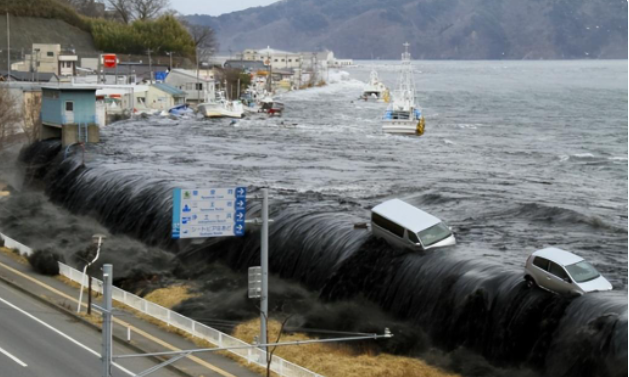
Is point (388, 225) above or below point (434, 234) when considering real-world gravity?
above

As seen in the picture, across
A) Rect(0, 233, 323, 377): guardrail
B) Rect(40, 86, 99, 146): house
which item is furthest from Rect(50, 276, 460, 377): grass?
Rect(40, 86, 99, 146): house

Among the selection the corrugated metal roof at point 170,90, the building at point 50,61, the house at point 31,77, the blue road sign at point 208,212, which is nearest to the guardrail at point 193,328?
the blue road sign at point 208,212

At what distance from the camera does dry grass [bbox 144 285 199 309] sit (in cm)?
3291

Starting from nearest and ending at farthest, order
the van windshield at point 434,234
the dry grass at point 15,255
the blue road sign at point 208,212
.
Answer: the blue road sign at point 208,212
the van windshield at point 434,234
the dry grass at point 15,255

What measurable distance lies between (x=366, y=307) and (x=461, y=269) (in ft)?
10.6

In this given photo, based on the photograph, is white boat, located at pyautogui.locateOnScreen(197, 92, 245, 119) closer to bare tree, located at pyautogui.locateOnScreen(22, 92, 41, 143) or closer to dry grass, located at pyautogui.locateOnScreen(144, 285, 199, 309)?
bare tree, located at pyautogui.locateOnScreen(22, 92, 41, 143)

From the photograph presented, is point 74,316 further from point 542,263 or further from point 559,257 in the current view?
point 559,257

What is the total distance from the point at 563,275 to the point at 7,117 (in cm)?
4469

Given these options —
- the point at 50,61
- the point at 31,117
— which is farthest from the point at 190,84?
the point at 31,117

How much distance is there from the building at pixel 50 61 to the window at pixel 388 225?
3315 inches

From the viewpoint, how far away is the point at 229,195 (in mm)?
25828

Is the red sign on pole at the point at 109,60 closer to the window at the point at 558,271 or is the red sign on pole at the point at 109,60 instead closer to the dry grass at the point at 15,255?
the dry grass at the point at 15,255

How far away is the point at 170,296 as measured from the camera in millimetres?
33562

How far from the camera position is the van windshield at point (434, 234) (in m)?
33.1
